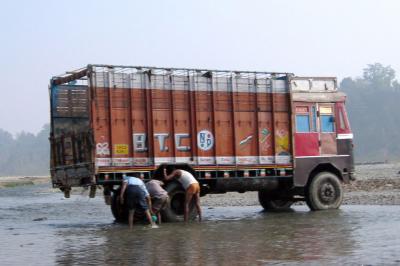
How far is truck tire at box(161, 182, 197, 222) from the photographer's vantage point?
1541 centimetres

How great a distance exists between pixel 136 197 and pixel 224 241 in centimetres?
333

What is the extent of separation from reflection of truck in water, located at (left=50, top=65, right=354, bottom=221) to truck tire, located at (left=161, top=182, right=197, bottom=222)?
23mm

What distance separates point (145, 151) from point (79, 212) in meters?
7.35

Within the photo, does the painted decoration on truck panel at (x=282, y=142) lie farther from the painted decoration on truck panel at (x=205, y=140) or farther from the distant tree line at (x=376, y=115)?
the distant tree line at (x=376, y=115)

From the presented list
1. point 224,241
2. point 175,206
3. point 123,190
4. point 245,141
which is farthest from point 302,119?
point 224,241

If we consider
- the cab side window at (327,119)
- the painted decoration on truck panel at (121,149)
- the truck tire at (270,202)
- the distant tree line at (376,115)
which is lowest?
the truck tire at (270,202)

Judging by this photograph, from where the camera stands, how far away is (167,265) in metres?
9.05

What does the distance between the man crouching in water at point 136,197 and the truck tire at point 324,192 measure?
16.4 feet

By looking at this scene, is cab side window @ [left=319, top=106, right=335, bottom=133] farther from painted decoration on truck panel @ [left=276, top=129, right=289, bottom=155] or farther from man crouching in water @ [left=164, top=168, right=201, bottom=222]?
man crouching in water @ [left=164, top=168, right=201, bottom=222]

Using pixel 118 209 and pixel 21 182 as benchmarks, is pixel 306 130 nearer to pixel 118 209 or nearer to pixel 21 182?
pixel 118 209

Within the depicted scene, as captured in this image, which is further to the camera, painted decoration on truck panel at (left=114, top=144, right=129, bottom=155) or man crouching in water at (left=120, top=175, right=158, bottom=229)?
painted decoration on truck panel at (left=114, top=144, right=129, bottom=155)

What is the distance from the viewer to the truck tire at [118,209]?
51.9ft

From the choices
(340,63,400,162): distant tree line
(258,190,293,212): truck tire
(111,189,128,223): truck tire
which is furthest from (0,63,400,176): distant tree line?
(111,189,128,223): truck tire

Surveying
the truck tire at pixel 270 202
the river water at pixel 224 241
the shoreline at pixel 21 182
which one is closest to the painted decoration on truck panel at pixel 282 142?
the river water at pixel 224 241
